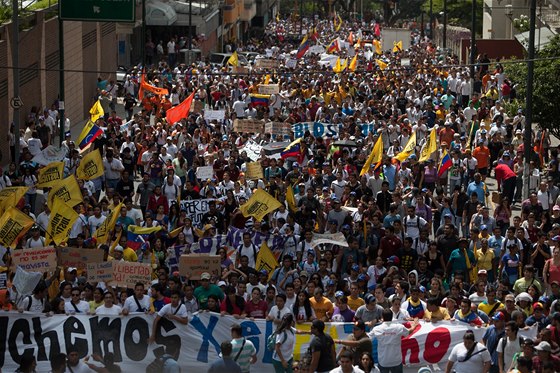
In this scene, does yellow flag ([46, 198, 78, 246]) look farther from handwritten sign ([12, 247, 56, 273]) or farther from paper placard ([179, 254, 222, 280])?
paper placard ([179, 254, 222, 280])

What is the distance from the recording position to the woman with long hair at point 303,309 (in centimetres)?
1620

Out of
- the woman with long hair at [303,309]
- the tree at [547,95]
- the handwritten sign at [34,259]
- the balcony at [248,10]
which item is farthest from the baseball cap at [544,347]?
the balcony at [248,10]

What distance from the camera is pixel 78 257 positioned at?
18.0m

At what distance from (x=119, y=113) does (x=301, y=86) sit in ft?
19.1

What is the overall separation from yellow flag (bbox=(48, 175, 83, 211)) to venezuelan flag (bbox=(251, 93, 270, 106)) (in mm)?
16568

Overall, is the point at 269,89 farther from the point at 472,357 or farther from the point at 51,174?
the point at 472,357

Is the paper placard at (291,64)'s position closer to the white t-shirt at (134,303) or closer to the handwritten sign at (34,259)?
the handwritten sign at (34,259)

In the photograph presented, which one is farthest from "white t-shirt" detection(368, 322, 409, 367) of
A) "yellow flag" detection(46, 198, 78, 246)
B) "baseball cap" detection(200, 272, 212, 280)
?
"yellow flag" detection(46, 198, 78, 246)

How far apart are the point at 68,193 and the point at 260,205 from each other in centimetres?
277

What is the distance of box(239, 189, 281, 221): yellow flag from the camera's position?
21141 mm

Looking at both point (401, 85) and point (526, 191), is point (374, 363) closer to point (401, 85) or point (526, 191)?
point (526, 191)

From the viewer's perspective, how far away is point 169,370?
13992 mm

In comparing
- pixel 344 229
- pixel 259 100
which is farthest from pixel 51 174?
pixel 259 100

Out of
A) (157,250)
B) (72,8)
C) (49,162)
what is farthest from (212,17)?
(157,250)
